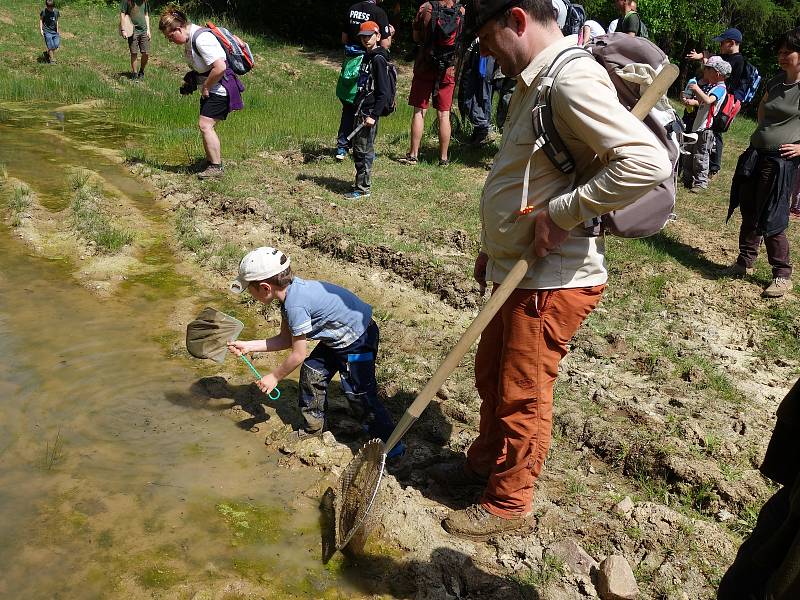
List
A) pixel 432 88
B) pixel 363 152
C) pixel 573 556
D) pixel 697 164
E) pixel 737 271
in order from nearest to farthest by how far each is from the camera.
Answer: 1. pixel 573 556
2. pixel 737 271
3. pixel 363 152
4. pixel 432 88
5. pixel 697 164

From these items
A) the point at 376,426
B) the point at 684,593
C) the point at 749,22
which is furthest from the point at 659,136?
the point at 749,22

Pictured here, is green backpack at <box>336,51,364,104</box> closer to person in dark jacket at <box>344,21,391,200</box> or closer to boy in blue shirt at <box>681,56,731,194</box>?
person in dark jacket at <box>344,21,391,200</box>

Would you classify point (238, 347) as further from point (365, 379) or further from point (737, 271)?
point (737, 271)

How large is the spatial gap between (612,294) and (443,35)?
4.01 metres

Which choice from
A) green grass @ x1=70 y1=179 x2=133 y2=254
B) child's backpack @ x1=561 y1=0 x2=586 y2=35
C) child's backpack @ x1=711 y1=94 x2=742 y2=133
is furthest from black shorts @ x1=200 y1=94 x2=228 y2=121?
child's backpack @ x1=711 y1=94 x2=742 y2=133

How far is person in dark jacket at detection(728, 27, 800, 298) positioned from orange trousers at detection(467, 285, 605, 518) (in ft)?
12.5

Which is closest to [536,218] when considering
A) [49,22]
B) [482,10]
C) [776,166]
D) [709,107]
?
[482,10]

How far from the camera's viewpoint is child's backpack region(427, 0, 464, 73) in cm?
844

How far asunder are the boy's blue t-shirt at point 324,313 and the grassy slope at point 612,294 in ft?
3.03

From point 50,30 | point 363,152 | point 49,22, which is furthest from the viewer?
point 50,30

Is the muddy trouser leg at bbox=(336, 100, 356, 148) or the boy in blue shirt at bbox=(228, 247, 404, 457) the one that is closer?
the boy in blue shirt at bbox=(228, 247, 404, 457)

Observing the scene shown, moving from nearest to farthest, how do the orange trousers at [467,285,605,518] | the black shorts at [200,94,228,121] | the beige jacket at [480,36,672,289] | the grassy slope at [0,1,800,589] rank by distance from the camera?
1. the beige jacket at [480,36,672,289]
2. the orange trousers at [467,285,605,518]
3. the grassy slope at [0,1,800,589]
4. the black shorts at [200,94,228,121]

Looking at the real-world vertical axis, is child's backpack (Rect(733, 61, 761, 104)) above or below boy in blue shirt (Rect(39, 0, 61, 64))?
above

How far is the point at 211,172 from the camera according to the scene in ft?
27.5
